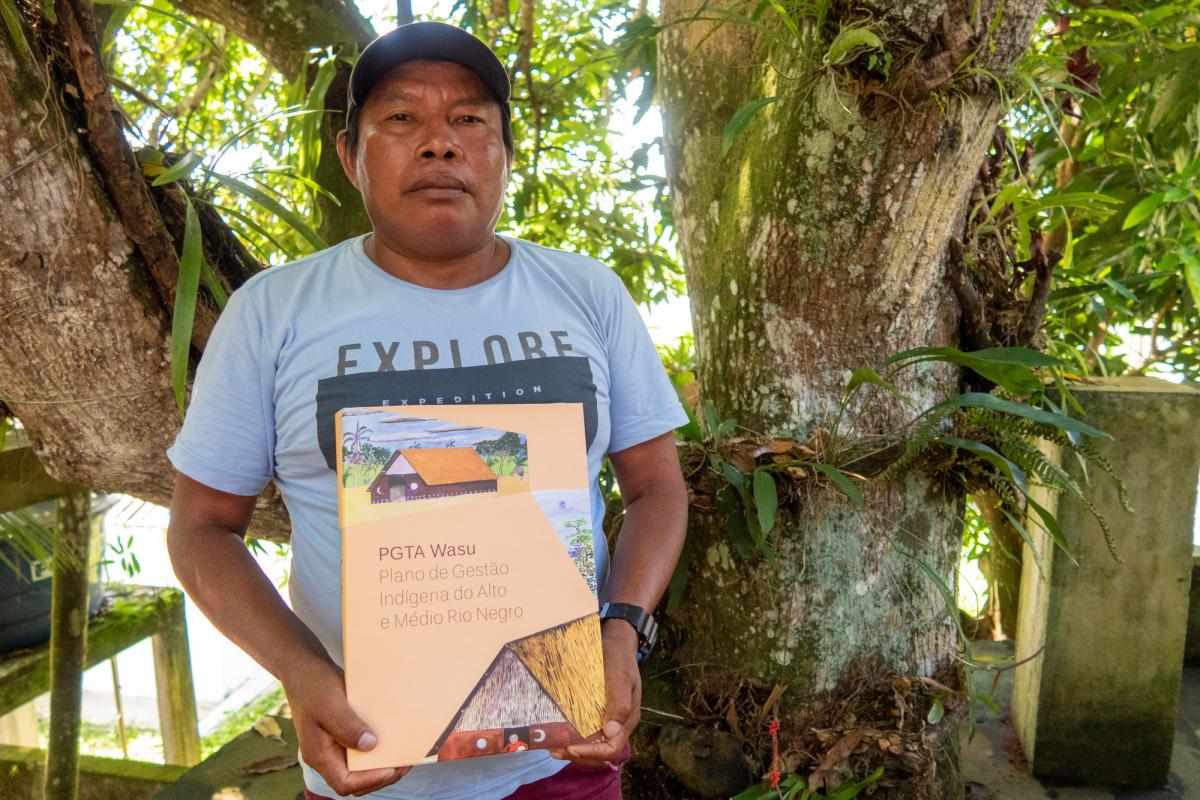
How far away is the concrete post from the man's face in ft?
4.88

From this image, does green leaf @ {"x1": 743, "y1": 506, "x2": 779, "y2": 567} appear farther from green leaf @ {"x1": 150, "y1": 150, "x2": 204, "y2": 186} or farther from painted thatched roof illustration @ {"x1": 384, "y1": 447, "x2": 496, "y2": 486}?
green leaf @ {"x1": 150, "y1": 150, "x2": 204, "y2": 186}

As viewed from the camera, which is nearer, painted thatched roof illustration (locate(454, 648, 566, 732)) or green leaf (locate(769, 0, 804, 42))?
painted thatched roof illustration (locate(454, 648, 566, 732))

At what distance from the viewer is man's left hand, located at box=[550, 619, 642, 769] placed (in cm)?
111

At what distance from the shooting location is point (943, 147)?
166 centimetres

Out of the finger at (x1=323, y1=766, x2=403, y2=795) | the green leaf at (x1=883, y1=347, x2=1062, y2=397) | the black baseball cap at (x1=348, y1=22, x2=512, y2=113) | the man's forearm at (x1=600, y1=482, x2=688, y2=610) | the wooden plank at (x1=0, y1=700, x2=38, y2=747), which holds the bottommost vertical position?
the wooden plank at (x1=0, y1=700, x2=38, y2=747)

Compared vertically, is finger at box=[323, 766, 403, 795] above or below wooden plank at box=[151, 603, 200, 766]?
above

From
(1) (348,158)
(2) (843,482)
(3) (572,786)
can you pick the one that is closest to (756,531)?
(2) (843,482)

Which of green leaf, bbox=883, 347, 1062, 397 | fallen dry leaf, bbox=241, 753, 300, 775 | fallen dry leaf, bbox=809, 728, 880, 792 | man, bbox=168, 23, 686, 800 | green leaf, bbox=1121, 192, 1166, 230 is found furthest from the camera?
fallen dry leaf, bbox=241, 753, 300, 775

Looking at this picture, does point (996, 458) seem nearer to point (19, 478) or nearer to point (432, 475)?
point (432, 475)

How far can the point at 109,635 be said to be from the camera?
3205 millimetres

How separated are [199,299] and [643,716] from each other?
1.16 metres

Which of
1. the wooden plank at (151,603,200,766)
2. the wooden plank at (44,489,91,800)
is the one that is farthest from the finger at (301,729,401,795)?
the wooden plank at (151,603,200,766)

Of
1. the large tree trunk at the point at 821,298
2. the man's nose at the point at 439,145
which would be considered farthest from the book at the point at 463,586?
the large tree trunk at the point at 821,298

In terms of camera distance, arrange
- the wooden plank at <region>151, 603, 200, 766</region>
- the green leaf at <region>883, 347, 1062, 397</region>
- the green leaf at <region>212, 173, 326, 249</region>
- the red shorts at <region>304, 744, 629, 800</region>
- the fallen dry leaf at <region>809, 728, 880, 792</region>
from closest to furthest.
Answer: the red shorts at <region>304, 744, 629, 800</region>
the green leaf at <region>212, 173, 326, 249</region>
the green leaf at <region>883, 347, 1062, 397</region>
the fallen dry leaf at <region>809, 728, 880, 792</region>
the wooden plank at <region>151, 603, 200, 766</region>
